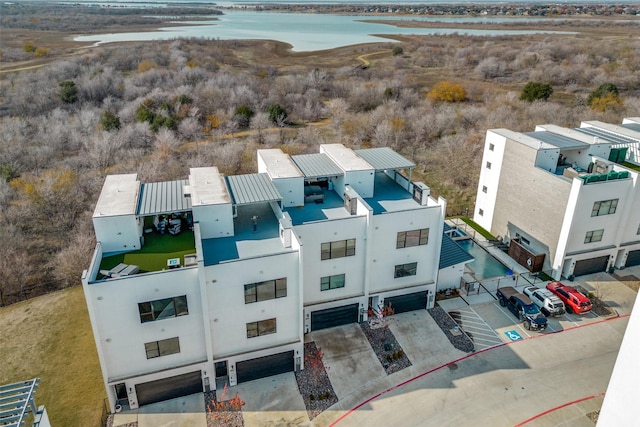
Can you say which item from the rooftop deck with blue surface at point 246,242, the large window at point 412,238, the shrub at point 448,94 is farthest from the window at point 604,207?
the shrub at point 448,94

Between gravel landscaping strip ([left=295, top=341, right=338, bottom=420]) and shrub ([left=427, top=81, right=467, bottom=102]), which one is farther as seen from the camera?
shrub ([left=427, top=81, right=467, bottom=102])

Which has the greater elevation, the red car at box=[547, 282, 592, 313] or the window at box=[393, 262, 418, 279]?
the window at box=[393, 262, 418, 279]

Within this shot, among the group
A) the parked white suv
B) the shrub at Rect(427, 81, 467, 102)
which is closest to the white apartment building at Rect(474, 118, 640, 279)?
the parked white suv

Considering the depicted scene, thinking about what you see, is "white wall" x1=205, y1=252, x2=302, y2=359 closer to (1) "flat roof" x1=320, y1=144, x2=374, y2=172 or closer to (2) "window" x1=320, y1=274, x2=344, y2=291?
(2) "window" x1=320, y1=274, x2=344, y2=291

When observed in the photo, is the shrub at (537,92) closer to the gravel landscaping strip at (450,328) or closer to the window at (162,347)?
the gravel landscaping strip at (450,328)

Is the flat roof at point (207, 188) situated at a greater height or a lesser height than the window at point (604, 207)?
greater

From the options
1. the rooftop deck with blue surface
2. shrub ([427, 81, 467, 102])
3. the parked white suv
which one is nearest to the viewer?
the rooftop deck with blue surface

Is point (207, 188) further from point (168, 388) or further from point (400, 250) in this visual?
point (400, 250)
